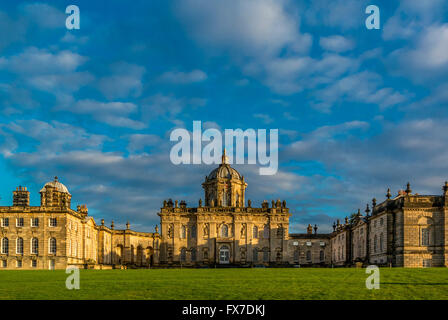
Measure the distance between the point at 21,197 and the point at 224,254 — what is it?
102 ft

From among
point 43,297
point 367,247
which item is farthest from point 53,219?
point 43,297

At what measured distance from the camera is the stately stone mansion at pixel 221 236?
174ft

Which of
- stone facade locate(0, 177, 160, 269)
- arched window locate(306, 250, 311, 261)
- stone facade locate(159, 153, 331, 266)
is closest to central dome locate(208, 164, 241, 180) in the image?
stone facade locate(159, 153, 331, 266)

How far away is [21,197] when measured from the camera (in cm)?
7000

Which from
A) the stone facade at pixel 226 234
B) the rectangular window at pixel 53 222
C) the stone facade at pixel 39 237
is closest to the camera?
the stone facade at pixel 39 237

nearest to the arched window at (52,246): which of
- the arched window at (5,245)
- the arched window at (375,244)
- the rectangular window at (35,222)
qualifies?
the rectangular window at (35,222)

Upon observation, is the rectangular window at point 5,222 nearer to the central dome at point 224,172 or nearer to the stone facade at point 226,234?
the stone facade at point 226,234

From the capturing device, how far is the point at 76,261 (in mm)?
65438

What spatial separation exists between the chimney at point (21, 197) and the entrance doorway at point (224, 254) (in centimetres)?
2942

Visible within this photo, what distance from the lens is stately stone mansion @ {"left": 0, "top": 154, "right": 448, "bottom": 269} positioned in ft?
174

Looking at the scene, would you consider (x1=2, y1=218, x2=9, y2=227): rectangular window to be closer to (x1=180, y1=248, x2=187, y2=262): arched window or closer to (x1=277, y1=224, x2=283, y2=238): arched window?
(x1=180, y1=248, x2=187, y2=262): arched window

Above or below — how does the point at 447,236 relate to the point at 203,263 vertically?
above
